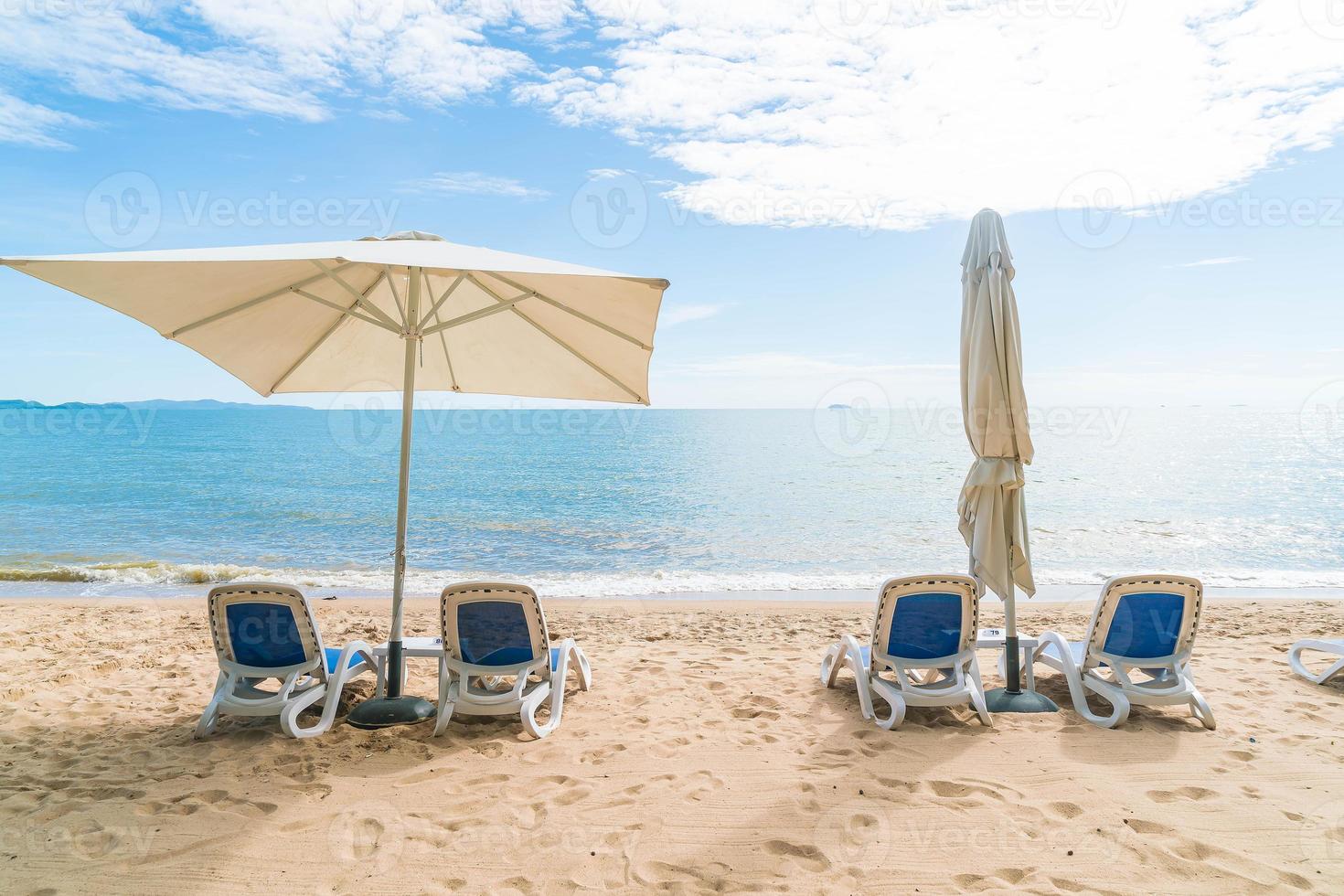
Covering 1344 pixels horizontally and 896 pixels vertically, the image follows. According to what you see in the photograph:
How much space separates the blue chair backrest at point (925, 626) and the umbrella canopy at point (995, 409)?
37 cm

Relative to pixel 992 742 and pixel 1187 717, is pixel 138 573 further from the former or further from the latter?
pixel 1187 717

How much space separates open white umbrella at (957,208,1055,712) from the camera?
182 inches

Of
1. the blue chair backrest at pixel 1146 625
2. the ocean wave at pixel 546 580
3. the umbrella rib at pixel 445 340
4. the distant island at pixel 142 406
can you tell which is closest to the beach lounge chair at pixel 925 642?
the blue chair backrest at pixel 1146 625

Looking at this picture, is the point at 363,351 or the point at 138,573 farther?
the point at 138,573

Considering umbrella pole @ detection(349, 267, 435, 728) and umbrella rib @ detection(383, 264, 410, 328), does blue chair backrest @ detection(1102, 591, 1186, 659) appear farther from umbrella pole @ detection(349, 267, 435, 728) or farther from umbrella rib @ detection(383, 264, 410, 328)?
umbrella rib @ detection(383, 264, 410, 328)

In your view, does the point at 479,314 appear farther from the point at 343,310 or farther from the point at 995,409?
the point at 995,409

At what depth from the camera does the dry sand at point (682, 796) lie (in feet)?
9.56

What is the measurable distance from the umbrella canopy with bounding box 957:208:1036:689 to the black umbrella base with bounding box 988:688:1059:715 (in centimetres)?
38

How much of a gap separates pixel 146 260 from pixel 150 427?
92397 mm

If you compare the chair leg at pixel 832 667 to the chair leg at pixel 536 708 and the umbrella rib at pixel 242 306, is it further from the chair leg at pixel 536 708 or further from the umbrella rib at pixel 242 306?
the umbrella rib at pixel 242 306

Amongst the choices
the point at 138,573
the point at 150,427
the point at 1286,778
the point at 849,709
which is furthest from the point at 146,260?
the point at 150,427

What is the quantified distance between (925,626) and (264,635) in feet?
13.2

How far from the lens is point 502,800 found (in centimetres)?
353

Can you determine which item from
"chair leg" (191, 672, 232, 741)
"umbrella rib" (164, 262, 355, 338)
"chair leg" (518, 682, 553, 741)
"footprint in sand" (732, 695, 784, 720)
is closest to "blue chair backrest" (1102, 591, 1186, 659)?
"footprint in sand" (732, 695, 784, 720)
